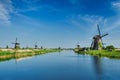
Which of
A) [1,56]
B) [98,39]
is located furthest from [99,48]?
[1,56]

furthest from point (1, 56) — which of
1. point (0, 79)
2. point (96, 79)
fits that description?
point (96, 79)

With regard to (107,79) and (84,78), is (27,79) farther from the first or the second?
(107,79)

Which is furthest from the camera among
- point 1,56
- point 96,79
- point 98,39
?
point 98,39

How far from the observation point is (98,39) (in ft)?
247

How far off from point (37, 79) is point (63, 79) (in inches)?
98.4

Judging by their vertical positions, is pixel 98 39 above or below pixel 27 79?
above

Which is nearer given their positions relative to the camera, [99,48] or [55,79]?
[55,79]

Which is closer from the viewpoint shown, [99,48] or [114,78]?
[114,78]

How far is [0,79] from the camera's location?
1892 cm

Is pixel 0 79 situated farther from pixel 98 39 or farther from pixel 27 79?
pixel 98 39

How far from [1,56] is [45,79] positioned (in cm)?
3064

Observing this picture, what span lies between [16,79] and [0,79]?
4.99 ft

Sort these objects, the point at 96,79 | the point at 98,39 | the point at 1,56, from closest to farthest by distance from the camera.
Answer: the point at 96,79 < the point at 1,56 < the point at 98,39

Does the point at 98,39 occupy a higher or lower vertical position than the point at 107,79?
higher
